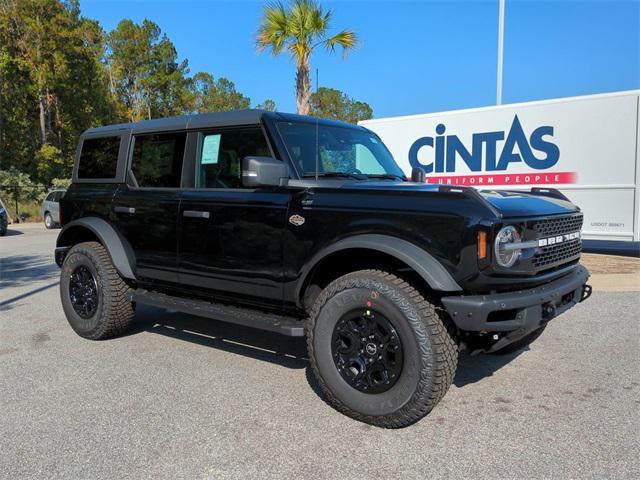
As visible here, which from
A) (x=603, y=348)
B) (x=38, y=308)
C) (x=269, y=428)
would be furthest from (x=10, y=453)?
(x=603, y=348)

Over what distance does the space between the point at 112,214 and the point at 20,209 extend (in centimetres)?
2381

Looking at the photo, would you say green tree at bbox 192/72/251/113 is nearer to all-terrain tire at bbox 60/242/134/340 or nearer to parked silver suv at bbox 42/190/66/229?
parked silver suv at bbox 42/190/66/229

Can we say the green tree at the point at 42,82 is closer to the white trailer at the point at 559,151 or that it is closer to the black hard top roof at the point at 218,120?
the white trailer at the point at 559,151

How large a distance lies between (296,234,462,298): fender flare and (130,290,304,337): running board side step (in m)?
0.62

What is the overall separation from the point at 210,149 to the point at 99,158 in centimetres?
162

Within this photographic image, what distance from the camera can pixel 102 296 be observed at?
5.04 m

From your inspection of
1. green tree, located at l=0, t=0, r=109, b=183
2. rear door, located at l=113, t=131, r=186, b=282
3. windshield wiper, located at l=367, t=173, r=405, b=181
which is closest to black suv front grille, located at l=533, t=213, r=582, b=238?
windshield wiper, located at l=367, t=173, r=405, b=181

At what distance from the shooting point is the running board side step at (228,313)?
375 cm

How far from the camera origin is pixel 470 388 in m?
4.01

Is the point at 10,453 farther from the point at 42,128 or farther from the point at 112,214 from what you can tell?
the point at 42,128

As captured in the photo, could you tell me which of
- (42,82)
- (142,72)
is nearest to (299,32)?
(42,82)

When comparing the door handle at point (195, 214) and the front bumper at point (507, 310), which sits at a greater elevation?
the door handle at point (195, 214)

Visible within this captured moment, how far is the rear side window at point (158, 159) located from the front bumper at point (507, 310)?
2.66 meters

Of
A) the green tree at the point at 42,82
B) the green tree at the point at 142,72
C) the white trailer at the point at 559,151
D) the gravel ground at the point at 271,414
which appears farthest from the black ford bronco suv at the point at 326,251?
the green tree at the point at 142,72
